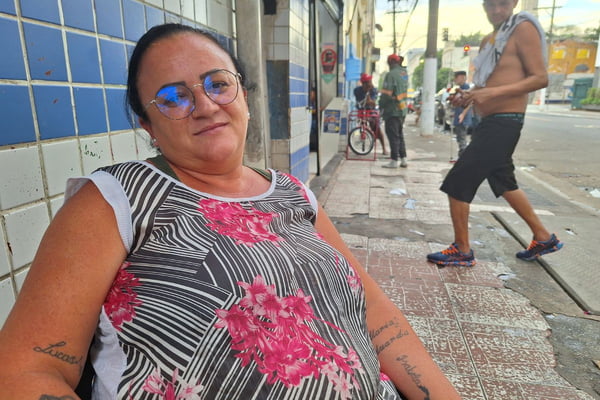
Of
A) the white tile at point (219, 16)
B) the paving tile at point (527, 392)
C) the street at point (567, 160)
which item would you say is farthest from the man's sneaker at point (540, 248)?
the white tile at point (219, 16)

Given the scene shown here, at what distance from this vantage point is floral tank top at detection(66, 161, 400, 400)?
96 cm

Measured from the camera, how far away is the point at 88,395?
1.02m

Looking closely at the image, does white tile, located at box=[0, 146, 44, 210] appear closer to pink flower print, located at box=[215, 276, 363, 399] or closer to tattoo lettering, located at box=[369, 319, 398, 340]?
pink flower print, located at box=[215, 276, 363, 399]

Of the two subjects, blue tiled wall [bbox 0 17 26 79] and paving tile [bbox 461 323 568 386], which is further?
paving tile [bbox 461 323 568 386]

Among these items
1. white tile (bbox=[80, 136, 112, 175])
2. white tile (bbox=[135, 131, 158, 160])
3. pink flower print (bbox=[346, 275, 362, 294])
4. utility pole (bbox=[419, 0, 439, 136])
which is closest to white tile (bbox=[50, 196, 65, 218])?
white tile (bbox=[80, 136, 112, 175])

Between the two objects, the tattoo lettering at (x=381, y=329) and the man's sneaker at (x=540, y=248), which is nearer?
the tattoo lettering at (x=381, y=329)

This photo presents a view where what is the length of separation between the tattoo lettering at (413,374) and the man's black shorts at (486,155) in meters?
2.20

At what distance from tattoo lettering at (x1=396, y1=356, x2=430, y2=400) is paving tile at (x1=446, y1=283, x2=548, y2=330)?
4.90 ft

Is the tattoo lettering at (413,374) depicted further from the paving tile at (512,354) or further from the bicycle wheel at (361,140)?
the bicycle wheel at (361,140)

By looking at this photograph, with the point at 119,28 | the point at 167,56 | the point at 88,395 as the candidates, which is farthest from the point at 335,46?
the point at 88,395

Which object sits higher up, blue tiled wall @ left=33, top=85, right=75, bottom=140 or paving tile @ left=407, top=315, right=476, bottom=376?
blue tiled wall @ left=33, top=85, right=75, bottom=140

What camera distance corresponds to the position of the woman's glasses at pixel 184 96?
123 cm

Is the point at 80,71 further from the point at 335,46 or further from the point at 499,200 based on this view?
the point at 335,46

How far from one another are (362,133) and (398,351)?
8156mm
